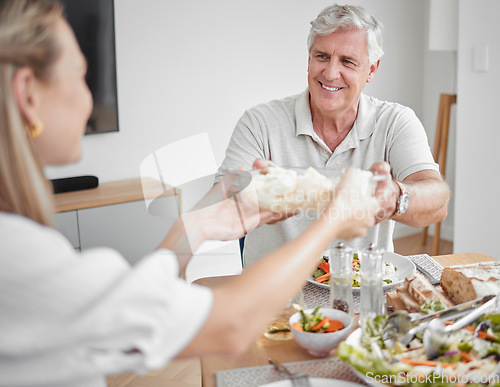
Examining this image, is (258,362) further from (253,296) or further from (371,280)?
(253,296)

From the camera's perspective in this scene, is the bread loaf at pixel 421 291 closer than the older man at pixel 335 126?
Yes

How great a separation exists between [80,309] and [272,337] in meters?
0.61

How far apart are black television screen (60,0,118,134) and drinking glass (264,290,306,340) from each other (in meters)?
2.40

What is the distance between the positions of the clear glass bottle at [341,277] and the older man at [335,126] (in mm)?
711

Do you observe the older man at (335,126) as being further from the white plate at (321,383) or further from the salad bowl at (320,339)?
the white plate at (321,383)

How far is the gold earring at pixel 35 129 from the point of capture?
30.8 inches

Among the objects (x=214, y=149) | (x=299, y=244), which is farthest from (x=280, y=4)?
(x=299, y=244)

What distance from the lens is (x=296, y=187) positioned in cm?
116

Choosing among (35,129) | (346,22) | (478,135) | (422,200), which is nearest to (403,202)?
(422,200)

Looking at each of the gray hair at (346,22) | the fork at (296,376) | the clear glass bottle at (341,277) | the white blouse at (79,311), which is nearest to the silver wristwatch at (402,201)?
the clear glass bottle at (341,277)

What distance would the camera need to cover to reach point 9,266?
0.69 metres

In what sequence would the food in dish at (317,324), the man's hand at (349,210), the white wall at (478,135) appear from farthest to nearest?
the white wall at (478,135), the food in dish at (317,324), the man's hand at (349,210)

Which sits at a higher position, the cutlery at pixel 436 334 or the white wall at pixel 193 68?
the white wall at pixel 193 68

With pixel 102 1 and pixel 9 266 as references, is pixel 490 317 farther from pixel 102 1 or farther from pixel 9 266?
pixel 102 1
